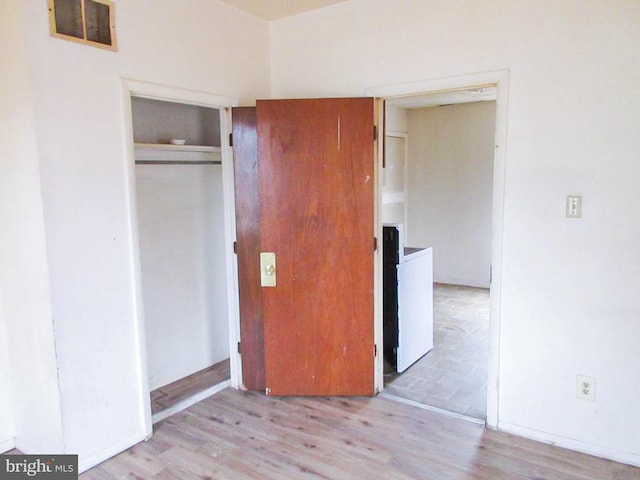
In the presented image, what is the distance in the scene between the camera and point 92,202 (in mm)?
2361

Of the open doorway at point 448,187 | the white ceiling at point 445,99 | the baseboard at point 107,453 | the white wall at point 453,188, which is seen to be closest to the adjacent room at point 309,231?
the baseboard at point 107,453

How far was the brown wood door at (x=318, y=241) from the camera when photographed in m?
2.95

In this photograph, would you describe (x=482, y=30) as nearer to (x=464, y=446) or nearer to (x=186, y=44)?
(x=186, y=44)

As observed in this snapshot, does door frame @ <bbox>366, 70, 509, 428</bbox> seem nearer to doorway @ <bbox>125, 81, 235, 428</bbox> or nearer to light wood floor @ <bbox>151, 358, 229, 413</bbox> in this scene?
doorway @ <bbox>125, 81, 235, 428</bbox>

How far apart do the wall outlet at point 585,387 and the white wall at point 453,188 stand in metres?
3.80

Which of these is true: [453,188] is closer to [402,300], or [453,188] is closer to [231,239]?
[402,300]

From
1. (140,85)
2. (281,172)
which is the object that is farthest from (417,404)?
(140,85)

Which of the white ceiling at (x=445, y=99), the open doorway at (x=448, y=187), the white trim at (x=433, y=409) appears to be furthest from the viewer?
the open doorway at (x=448, y=187)

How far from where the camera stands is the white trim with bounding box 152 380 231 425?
2.97 metres

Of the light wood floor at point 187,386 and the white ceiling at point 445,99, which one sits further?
the white ceiling at point 445,99

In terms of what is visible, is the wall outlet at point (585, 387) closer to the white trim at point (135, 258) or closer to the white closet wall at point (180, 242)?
the white trim at point (135, 258)

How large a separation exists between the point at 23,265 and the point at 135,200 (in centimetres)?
64

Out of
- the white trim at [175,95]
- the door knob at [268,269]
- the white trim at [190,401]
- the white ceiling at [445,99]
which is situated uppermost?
the white ceiling at [445,99]

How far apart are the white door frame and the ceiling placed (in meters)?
0.60
